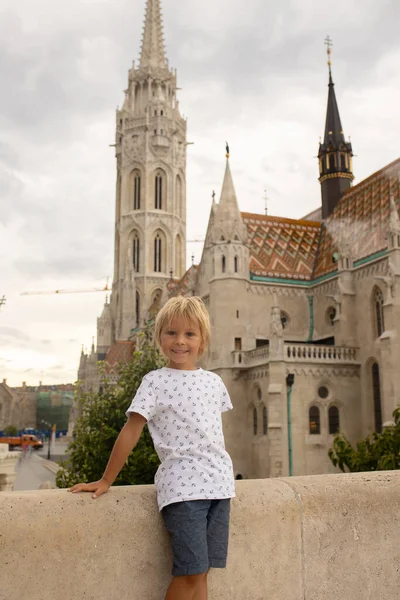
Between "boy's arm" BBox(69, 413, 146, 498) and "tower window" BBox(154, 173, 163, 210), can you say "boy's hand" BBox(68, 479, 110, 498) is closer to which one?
"boy's arm" BBox(69, 413, 146, 498)

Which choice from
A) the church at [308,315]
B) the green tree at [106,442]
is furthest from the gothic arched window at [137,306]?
the green tree at [106,442]

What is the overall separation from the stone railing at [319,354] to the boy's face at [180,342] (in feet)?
84.5

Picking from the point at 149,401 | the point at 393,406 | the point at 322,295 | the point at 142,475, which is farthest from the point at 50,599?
the point at 322,295

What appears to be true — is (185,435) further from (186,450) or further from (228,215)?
(228,215)

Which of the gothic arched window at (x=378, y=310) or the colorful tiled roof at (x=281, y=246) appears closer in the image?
the gothic arched window at (x=378, y=310)

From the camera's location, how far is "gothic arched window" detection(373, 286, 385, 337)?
99.7 ft

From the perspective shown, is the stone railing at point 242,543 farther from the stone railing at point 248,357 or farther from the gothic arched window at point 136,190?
the gothic arched window at point 136,190

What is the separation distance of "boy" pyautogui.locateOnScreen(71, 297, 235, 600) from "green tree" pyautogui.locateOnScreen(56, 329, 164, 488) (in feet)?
42.5

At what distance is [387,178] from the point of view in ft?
115

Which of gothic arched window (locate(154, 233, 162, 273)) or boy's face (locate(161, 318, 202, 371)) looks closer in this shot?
boy's face (locate(161, 318, 202, 371))

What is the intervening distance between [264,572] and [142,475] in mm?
13875

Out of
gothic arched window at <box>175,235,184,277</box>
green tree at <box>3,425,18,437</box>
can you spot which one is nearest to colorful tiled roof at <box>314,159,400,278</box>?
gothic arched window at <box>175,235,184,277</box>

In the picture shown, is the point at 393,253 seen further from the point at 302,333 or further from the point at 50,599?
the point at 50,599

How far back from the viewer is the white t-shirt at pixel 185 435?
10.3ft
